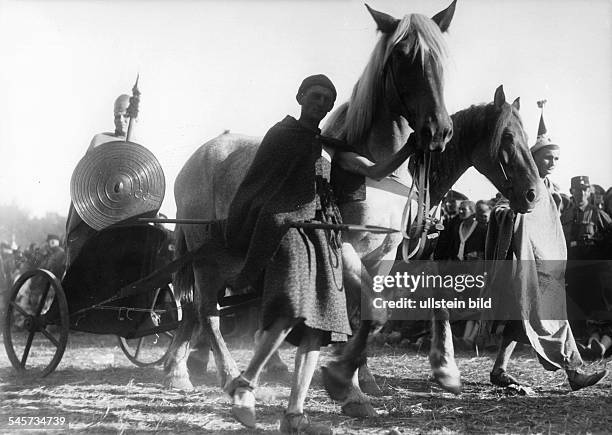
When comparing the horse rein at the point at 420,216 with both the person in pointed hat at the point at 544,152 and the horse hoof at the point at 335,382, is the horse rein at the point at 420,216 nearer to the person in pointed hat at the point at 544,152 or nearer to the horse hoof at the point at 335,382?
the horse hoof at the point at 335,382

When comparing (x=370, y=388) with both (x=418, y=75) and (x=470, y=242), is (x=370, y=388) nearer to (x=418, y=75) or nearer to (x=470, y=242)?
(x=470, y=242)

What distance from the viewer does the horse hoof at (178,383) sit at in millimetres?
4848

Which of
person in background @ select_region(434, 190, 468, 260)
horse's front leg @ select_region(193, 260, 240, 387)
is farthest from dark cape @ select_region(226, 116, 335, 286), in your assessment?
person in background @ select_region(434, 190, 468, 260)

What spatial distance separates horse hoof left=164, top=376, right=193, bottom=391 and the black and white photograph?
0.10 feet

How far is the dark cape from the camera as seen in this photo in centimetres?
329

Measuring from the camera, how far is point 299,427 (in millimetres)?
3213

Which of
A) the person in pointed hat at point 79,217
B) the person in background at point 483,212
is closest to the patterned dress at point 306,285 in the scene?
the person in pointed hat at point 79,217

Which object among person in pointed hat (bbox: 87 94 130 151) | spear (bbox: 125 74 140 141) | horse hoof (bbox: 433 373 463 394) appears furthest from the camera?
person in pointed hat (bbox: 87 94 130 151)

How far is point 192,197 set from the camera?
5160 mm

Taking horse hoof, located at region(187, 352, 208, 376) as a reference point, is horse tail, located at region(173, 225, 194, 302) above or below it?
above

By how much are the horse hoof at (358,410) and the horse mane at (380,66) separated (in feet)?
5.10

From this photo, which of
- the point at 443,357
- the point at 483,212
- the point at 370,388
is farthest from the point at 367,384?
the point at 483,212

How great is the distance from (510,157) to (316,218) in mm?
1565

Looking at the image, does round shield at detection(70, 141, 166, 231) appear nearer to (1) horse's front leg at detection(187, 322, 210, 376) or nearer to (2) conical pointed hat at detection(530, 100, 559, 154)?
(1) horse's front leg at detection(187, 322, 210, 376)
